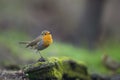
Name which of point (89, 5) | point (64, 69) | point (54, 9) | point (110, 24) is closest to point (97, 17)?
point (89, 5)

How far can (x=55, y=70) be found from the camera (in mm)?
13469

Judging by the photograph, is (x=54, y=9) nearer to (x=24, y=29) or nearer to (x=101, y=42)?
(x=24, y=29)

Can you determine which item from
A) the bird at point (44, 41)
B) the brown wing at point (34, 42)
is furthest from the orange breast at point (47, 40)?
the brown wing at point (34, 42)

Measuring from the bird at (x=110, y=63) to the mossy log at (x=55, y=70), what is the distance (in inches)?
215

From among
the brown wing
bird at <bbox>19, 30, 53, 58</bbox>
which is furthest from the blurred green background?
bird at <bbox>19, 30, 53, 58</bbox>

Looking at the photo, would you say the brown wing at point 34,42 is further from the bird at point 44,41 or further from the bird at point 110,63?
the bird at point 110,63

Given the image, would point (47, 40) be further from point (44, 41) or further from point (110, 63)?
point (110, 63)

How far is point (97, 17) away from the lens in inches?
1125

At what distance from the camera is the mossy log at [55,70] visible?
12820 mm

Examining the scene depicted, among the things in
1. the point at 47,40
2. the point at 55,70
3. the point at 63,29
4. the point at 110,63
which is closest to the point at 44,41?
the point at 47,40

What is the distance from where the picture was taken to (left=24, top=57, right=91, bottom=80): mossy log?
1282cm

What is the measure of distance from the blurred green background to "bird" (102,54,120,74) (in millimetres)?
215

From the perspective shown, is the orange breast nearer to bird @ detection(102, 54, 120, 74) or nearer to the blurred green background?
the blurred green background

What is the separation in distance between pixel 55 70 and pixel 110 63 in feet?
29.8
